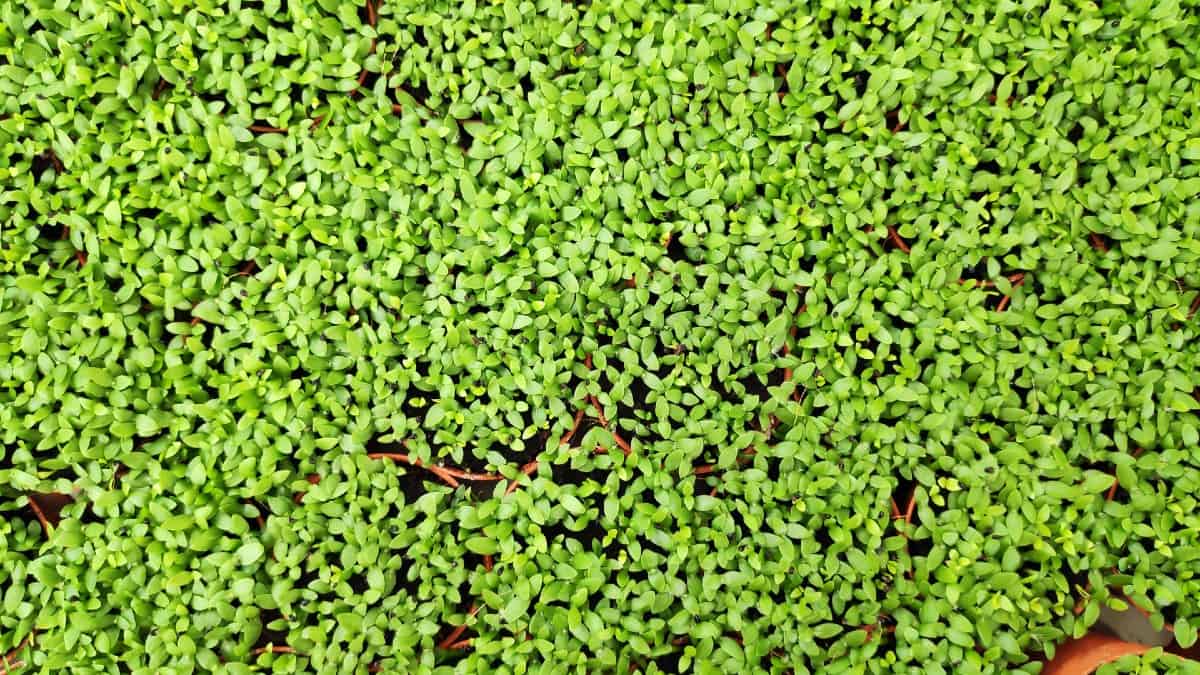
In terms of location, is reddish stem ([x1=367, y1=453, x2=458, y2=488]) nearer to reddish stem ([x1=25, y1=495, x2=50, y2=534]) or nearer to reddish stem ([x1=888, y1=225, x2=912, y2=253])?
reddish stem ([x1=25, y1=495, x2=50, y2=534])

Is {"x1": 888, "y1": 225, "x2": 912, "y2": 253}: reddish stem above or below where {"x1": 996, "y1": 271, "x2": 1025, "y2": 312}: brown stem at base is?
above

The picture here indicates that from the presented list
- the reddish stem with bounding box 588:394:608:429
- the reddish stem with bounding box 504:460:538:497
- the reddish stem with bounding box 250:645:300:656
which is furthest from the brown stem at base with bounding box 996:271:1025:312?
the reddish stem with bounding box 250:645:300:656

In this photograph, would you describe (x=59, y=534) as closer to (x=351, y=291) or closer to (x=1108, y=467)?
(x=351, y=291)

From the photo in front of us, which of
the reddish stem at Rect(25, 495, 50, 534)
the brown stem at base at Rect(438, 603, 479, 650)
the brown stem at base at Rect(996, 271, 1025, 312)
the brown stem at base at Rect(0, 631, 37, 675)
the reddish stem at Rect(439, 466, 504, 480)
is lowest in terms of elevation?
the brown stem at base at Rect(0, 631, 37, 675)

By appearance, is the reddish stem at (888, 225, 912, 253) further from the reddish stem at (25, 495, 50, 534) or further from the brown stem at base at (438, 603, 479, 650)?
the reddish stem at (25, 495, 50, 534)

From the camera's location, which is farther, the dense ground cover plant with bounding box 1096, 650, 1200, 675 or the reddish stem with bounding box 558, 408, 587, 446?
the reddish stem with bounding box 558, 408, 587, 446

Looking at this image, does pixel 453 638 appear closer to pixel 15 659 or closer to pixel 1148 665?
pixel 15 659

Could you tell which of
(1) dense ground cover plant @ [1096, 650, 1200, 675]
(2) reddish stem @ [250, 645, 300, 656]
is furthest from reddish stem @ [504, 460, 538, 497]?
(1) dense ground cover plant @ [1096, 650, 1200, 675]

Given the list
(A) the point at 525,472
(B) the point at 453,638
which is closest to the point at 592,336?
(A) the point at 525,472

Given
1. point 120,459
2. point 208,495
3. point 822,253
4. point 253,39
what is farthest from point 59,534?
point 822,253
